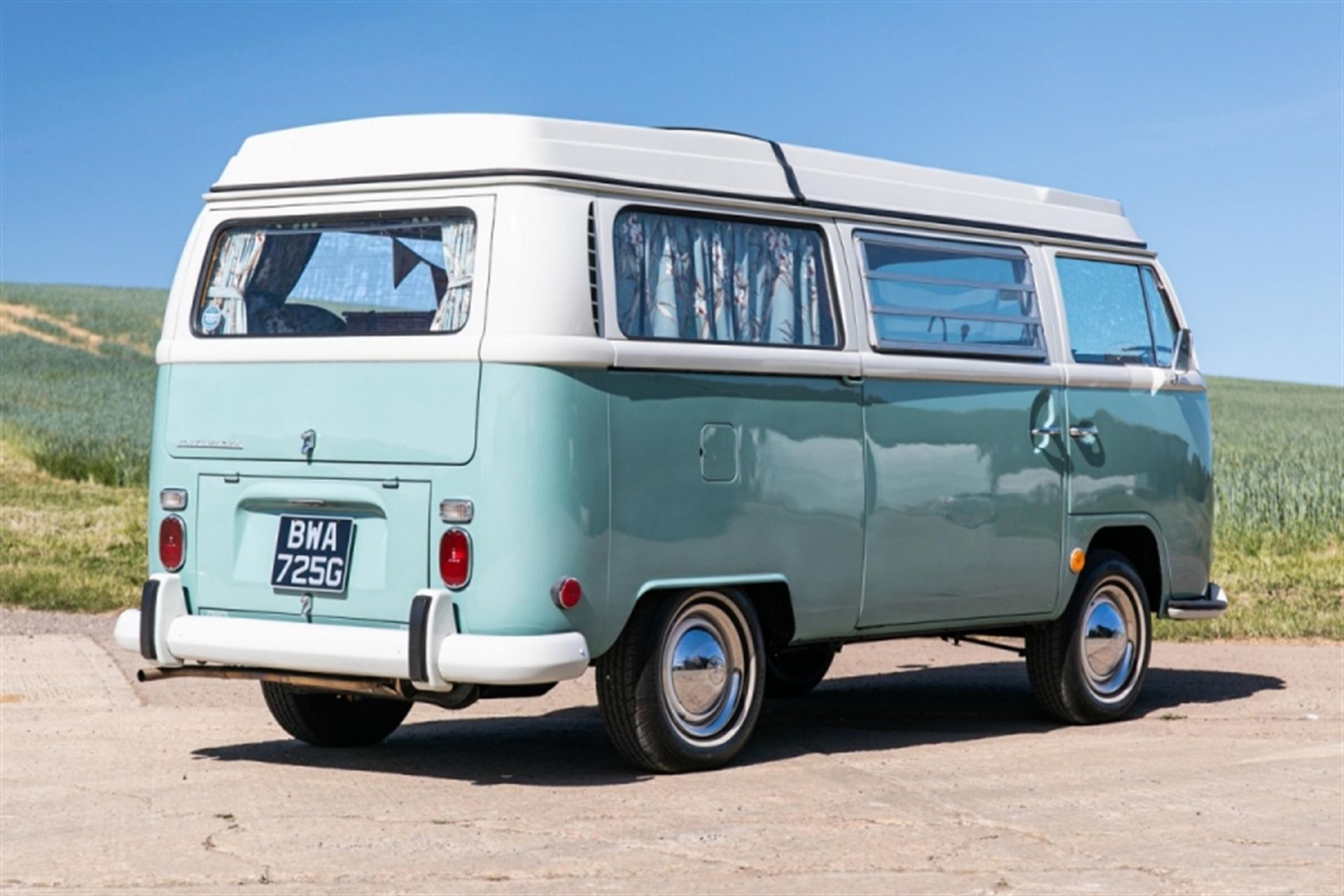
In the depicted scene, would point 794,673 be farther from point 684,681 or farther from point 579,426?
point 579,426

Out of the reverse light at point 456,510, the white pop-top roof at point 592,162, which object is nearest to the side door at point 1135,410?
the white pop-top roof at point 592,162

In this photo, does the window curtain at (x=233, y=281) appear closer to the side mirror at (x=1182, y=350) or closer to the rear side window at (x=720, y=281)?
the rear side window at (x=720, y=281)

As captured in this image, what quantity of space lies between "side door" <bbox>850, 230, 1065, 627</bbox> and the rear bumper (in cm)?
115

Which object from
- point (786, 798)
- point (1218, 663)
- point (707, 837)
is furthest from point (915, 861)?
point (1218, 663)

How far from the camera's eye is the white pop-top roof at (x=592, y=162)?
26.3 feet

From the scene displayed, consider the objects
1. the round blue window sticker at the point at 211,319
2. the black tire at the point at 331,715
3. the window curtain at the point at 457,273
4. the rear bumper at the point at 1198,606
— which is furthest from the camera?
the rear bumper at the point at 1198,606

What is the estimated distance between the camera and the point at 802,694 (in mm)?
11734

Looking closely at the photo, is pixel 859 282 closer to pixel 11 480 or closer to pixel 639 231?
pixel 639 231

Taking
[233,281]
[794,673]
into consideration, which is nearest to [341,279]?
[233,281]

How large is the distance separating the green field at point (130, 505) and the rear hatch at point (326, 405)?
779 cm

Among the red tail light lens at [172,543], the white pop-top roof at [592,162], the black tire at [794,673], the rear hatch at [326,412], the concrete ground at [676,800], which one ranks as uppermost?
the white pop-top roof at [592,162]

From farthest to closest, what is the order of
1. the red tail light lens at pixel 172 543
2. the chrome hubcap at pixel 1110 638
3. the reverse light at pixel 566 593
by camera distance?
the chrome hubcap at pixel 1110 638 → the red tail light lens at pixel 172 543 → the reverse light at pixel 566 593

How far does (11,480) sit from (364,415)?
66.4 feet

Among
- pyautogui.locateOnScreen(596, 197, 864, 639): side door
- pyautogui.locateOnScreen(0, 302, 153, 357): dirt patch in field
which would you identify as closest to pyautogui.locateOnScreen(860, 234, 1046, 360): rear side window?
pyautogui.locateOnScreen(596, 197, 864, 639): side door
